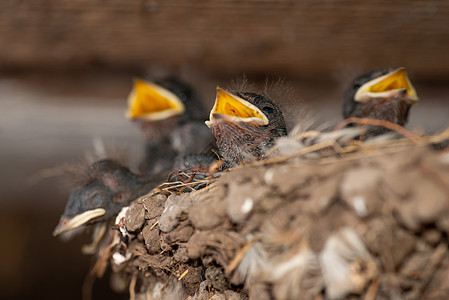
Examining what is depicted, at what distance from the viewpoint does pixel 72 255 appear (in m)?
2.40

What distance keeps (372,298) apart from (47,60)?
150cm

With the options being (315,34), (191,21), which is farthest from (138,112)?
(315,34)

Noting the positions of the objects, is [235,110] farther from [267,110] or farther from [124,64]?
[124,64]

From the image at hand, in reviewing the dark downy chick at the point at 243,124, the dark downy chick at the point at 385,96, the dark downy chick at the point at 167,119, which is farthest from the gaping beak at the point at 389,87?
the dark downy chick at the point at 167,119

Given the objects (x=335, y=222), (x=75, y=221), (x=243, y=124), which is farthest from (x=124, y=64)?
(x=335, y=222)

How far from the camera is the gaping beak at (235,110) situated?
1.03 meters

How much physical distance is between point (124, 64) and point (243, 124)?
915mm

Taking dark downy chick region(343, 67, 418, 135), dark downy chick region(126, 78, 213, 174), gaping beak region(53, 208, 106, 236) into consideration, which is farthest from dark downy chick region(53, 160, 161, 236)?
dark downy chick region(343, 67, 418, 135)

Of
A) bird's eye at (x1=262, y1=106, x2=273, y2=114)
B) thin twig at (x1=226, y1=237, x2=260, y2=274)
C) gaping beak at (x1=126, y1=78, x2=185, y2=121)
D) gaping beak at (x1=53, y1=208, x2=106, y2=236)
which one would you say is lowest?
gaping beak at (x1=53, y1=208, x2=106, y2=236)

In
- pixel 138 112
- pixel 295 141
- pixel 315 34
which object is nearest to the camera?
pixel 295 141

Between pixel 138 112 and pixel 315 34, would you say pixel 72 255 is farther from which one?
pixel 315 34

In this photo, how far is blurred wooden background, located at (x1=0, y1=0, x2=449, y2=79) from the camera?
1.28m

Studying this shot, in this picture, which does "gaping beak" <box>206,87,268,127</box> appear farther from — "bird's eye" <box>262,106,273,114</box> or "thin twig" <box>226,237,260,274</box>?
"thin twig" <box>226,237,260,274</box>

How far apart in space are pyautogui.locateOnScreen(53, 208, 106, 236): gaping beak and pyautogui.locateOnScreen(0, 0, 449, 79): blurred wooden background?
0.59 meters
